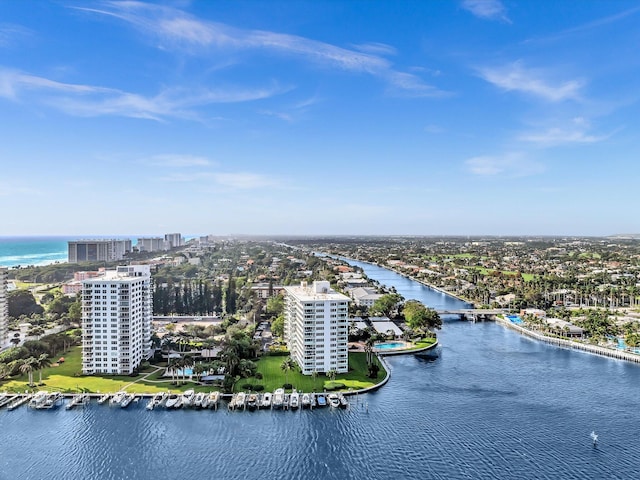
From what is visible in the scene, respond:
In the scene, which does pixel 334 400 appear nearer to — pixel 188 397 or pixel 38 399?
pixel 188 397

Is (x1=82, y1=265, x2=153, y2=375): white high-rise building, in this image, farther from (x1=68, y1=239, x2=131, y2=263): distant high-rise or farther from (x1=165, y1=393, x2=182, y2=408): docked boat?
(x1=68, y1=239, x2=131, y2=263): distant high-rise

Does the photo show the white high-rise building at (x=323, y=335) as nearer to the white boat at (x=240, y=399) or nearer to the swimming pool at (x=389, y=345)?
the white boat at (x=240, y=399)

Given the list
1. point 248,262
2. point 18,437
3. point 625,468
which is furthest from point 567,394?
point 248,262

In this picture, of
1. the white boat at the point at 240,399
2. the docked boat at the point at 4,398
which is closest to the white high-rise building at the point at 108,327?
the docked boat at the point at 4,398

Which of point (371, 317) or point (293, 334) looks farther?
point (371, 317)

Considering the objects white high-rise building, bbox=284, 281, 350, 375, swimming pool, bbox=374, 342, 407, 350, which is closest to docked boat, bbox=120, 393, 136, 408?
white high-rise building, bbox=284, 281, 350, 375

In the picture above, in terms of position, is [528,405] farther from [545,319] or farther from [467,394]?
[545,319]
